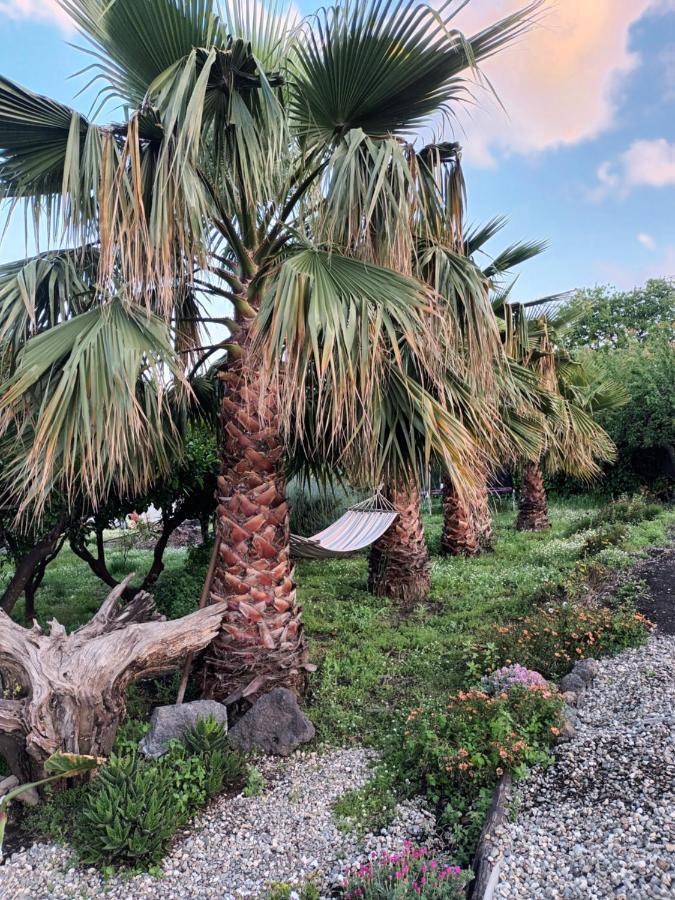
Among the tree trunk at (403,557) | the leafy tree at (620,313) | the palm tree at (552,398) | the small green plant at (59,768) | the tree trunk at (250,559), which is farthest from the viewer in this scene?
the leafy tree at (620,313)

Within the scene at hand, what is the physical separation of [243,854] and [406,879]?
91 centimetres

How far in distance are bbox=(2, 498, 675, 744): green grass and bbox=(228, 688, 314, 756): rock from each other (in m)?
0.22

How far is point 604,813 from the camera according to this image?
8.63 feet

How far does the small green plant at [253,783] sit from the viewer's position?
3.18 m

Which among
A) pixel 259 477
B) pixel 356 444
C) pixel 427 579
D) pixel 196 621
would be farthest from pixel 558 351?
pixel 196 621

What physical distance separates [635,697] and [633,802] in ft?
3.73

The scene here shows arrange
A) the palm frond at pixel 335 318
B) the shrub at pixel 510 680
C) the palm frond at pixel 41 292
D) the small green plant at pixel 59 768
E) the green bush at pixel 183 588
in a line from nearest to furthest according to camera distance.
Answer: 1. the small green plant at pixel 59 768
2. the palm frond at pixel 335 318
3. the palm frond at pixel 41 292
4. the shrub at pixel 510 680
5. the green bush at pixel 183 588

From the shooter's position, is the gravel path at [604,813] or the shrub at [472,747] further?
the shrub at [472,747]

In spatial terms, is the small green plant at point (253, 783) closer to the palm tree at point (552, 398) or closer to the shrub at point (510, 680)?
the shrub at point (510, 680)

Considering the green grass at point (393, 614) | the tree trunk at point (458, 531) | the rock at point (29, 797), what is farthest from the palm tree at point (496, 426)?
the rock at point (29, 797)

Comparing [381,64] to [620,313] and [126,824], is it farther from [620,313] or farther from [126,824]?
[620,313]

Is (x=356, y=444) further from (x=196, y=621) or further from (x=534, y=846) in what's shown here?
(x=534, y=846)

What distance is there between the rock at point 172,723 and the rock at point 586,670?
8.03ft

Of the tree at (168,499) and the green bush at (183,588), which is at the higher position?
the tree at (168,499)
